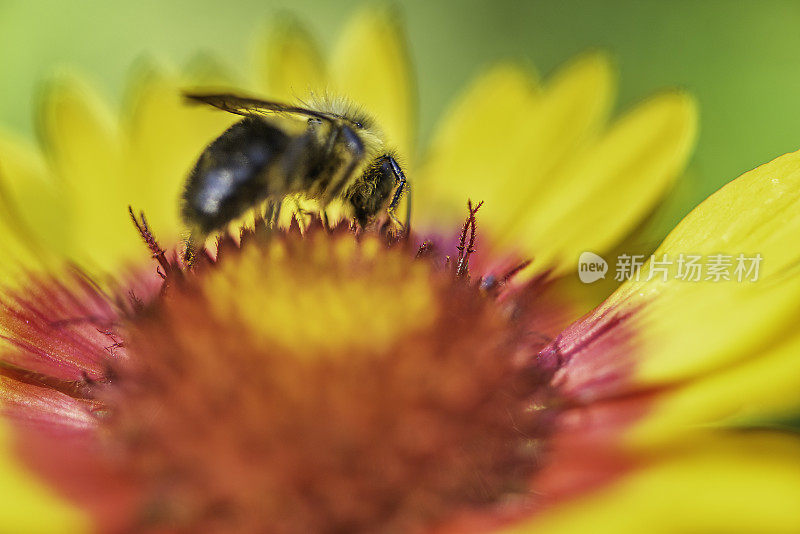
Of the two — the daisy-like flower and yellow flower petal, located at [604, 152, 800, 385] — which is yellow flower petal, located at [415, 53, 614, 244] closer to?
the daisy-like flower

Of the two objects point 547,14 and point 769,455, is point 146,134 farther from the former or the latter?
point 769,455

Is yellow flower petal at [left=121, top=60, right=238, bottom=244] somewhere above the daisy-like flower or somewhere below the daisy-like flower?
above

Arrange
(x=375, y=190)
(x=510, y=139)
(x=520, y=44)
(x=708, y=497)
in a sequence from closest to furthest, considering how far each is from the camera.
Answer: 1. (x=708, y=497)
2. (x=375, y=190)
3. (x=510, y=139)
4. (x=520, y=44)

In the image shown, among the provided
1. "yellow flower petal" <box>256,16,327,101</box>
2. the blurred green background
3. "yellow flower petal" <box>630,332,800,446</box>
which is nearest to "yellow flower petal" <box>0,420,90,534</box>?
"yellow flower petal" <box>630,332,800,446</box>

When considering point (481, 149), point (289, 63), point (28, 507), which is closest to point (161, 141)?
point (289, 63)

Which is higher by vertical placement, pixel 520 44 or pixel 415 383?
pixel 520 44

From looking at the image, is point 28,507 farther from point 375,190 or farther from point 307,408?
point 375,190

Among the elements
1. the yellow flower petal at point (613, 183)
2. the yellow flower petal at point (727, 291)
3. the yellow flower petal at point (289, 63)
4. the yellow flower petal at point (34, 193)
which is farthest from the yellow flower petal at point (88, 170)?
the yellow flower petal at point (727, 291)

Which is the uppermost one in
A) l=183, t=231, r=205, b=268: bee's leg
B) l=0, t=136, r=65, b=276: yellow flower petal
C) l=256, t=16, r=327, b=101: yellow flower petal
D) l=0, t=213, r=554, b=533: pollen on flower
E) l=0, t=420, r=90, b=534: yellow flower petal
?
l=256, t=16, r=327, b=101: yellow flower petal

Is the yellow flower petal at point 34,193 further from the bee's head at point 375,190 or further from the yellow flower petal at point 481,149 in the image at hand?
the yellow flower petal at point 481,149
